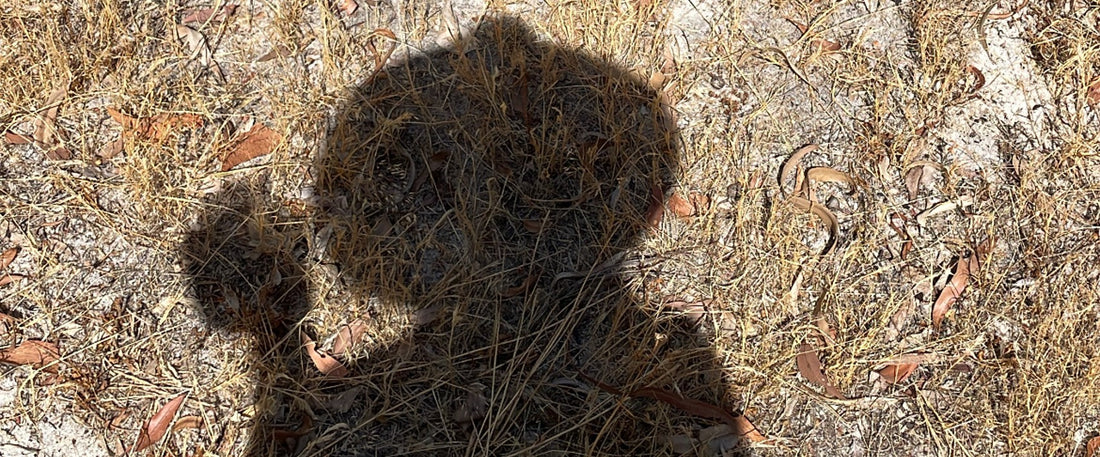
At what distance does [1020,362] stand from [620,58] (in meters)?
1.55

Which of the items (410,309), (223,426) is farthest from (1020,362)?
(223,426)

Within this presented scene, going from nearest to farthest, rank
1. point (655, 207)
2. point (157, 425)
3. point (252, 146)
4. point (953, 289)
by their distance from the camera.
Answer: point (157, 425) < point (953, 289) < point (655, 207) < point (252, 146)

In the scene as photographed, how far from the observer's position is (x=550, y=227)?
2.57 meters

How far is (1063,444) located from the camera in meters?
2.26

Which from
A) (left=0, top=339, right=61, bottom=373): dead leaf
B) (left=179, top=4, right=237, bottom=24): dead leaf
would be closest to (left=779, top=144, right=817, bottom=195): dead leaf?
(left=179, top=4, right=237, bottom=24): dead leaf

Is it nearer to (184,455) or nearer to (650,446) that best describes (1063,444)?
(650,446)

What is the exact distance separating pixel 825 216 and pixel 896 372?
0.52 m

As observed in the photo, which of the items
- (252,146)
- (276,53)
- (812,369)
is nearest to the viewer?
(812,369)

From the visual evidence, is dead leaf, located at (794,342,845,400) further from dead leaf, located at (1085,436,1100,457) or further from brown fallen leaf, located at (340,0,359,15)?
brown fallen leaf, located at (340,0,359,15)

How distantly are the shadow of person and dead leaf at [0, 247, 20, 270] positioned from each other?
524mm

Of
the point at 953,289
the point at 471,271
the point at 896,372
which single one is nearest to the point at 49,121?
the point at 471,271

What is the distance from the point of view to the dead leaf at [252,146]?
106 inches

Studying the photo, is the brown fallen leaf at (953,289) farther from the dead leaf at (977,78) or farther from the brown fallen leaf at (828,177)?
the dead leaf at (977,78)

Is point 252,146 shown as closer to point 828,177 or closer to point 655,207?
point 655,207
